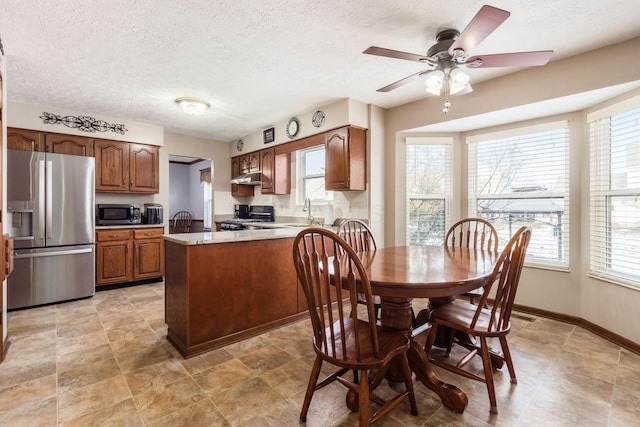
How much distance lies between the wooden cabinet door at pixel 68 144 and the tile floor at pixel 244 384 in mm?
2374

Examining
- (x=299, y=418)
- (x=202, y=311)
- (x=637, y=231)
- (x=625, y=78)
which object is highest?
(x=625, y=78)

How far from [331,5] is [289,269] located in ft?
7.06

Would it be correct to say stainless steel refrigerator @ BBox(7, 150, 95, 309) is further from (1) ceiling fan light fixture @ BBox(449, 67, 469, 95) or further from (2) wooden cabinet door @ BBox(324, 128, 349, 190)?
(1) ceiling fan light fixture @ BBox(449, 67, 469, 95)

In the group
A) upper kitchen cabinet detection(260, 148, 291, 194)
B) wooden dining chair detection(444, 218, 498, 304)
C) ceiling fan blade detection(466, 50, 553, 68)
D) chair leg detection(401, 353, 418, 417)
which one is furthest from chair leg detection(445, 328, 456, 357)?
upper kitchen cabinet detection(260, 148, 291, 194)

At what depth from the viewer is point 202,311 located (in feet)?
7.65

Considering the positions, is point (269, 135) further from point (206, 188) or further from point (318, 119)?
point (206, 188)

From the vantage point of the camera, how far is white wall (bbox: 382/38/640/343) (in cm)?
239


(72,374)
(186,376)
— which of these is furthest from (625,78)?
(72,374)

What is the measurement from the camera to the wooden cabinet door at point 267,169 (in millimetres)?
4914

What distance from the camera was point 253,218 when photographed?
576 centimetres

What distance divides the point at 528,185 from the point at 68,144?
5783mm

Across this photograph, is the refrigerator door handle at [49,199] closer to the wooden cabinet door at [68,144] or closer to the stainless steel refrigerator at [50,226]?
the stainless steel refrigerator at [50,226]

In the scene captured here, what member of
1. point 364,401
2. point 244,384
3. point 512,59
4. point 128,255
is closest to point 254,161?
point 128,255

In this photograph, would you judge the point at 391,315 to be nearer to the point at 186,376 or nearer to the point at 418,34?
the point at 186,376
